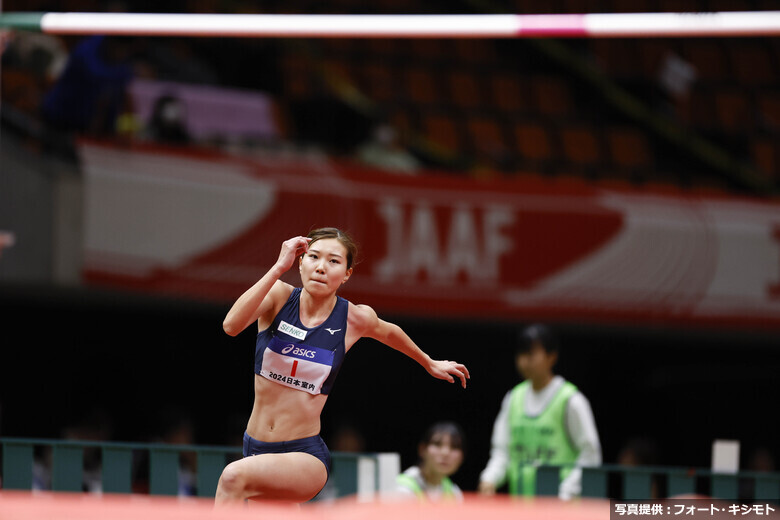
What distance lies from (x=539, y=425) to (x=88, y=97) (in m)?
5.05

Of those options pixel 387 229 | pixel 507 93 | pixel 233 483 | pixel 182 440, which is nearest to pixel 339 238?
pixel 233 483

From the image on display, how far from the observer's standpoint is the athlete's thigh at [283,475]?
3760mm

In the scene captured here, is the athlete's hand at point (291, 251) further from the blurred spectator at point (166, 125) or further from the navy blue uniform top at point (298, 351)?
the blurred spectator at point (166, 125)

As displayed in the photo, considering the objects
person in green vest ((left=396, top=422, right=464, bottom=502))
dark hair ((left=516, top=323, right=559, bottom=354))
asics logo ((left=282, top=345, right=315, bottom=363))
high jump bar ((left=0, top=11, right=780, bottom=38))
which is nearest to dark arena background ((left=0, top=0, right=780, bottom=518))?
person in green vest ((left=396, top=422, right=464, bottom=502))

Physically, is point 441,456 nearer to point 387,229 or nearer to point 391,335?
point 391,335

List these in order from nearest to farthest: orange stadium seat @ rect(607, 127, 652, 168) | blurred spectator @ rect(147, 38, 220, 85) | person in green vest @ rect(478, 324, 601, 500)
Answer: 1. person in green vest @ rect(478, 324, 601, 500)
2. blurred spectator @ rect(147, 38, 220, 85)
3. orange stadium seat @ rect(607, 127, 652, 168)

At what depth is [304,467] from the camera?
12.7 ft

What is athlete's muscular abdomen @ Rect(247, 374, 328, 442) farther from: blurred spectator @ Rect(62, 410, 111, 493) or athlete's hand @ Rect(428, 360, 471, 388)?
blurred spectator @ Rect(62, 410, 111, 493)

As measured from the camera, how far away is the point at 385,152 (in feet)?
34.8

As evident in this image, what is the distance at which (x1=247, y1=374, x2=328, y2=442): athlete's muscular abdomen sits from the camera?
396 cm

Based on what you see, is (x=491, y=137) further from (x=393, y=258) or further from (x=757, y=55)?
(x=757, y=55)

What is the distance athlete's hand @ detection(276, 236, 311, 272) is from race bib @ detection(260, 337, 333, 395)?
32 centimetres

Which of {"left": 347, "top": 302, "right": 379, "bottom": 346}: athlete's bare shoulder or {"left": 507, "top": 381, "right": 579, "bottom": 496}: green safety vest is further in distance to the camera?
{"left": 507, "top": 381, "right": 579, "bottom": 496}: green safety vest

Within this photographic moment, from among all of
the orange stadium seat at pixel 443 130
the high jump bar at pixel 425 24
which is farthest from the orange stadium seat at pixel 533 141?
the high jump bar at pixel 425 24
